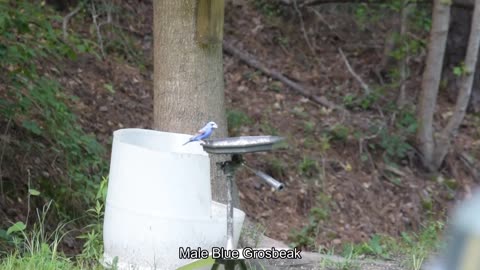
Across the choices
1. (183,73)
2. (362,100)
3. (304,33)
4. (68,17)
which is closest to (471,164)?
(362,100)

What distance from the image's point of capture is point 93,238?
4.35 m

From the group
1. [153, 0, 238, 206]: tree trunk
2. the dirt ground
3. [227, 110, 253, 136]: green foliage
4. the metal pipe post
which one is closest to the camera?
the metal pipe post

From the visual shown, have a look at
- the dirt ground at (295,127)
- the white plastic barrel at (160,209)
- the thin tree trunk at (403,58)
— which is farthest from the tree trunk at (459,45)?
the white plastic barrel at (160,209)

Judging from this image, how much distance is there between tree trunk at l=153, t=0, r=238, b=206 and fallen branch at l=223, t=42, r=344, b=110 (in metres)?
5.39

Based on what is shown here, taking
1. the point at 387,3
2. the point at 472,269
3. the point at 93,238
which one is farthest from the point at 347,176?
the point at 472,269

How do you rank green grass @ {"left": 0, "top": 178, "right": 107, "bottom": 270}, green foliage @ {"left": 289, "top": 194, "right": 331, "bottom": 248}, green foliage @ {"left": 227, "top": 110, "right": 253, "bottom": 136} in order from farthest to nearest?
green foliage @ {"left": 227, "top": 110, "right": 253, "bottom": 136}
green foliage @ {"left": 289, "top": 194, "right": 331, "bottom": 248}
green grass @ {"left": 0, "top": 178, "right": 107, "bottom": 270}

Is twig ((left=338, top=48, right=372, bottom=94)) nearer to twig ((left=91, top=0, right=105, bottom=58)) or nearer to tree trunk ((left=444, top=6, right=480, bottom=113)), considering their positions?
tree trunk ((left=444, top=6, right=480, bottom=113))

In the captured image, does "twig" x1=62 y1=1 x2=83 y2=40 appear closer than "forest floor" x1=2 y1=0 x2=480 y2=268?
No

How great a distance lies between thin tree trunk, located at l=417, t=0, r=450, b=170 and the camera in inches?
349

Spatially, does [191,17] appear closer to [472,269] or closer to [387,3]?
[472,269]

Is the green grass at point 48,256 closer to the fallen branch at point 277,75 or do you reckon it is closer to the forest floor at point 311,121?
the forest floor at point 311,121

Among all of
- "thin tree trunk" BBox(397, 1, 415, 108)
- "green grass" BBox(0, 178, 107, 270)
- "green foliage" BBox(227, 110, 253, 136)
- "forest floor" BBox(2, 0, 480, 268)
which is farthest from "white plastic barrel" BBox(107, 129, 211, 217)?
"thin tree trunk" BBox(397, 1, 415, 108)

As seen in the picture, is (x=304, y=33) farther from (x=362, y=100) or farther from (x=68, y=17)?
(x=68, y=17)

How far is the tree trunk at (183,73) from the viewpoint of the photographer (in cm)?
493
